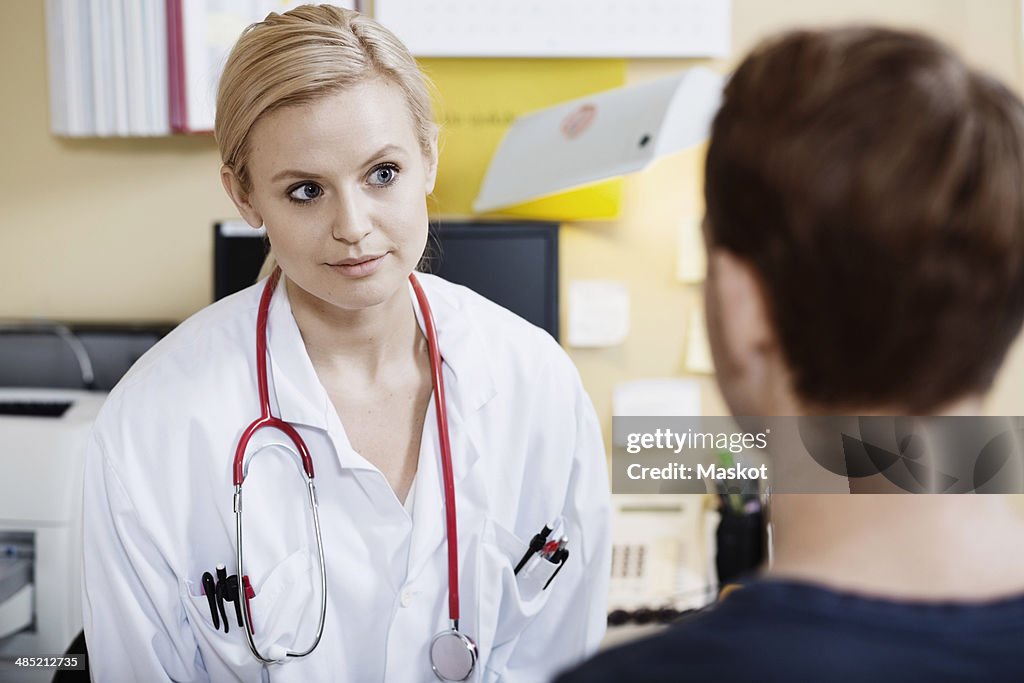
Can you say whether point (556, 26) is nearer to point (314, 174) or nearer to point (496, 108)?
point (496, 108)

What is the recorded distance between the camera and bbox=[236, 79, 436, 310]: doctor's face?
1.01 metres

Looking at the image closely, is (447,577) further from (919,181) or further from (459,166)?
(459,166)

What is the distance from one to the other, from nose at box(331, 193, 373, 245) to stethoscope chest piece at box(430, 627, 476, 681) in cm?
45

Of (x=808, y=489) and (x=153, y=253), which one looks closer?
(x=808, y=489)

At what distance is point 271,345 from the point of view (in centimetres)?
113

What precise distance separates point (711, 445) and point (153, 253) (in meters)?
1.11

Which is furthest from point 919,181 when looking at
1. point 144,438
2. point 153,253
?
point 153,253

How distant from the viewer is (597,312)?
1.81 metres

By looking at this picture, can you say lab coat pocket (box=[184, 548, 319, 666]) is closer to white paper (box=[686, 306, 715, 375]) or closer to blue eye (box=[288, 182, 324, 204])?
blue eye (box=[288, 182, 324, 204])

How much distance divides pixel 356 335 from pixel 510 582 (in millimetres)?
354

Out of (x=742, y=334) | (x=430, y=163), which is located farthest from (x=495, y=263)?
(x=742, y=334)

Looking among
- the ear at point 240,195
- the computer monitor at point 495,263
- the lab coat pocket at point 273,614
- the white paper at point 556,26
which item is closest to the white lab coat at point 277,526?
the lab coat pocket at point 273,614

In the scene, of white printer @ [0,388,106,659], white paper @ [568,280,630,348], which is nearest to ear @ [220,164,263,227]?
white printer @ [0,388,106,659]

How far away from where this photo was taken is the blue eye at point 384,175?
3.46ft
